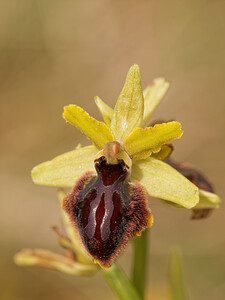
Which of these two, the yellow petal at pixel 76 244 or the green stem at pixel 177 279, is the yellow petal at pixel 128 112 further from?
the green stem at pixel 177 279

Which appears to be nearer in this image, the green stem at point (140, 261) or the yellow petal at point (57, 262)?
the green stem at point (140, 261)

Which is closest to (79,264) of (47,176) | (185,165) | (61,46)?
(47,176)

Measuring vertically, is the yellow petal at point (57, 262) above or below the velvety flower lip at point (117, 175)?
below

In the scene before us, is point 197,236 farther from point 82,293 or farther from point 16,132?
point 16,132

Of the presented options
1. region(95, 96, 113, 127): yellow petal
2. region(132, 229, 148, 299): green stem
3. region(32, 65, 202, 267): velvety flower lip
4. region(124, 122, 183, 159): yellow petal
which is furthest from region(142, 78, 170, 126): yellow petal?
region(132, 229, 148, 299): green stem

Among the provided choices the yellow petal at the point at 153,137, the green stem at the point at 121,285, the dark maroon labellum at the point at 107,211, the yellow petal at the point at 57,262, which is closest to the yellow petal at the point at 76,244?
the yellow petal at the point at 57,262

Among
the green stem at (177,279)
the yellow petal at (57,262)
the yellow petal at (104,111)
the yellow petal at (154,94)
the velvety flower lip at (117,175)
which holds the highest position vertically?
the yellow petal at (104,111)
